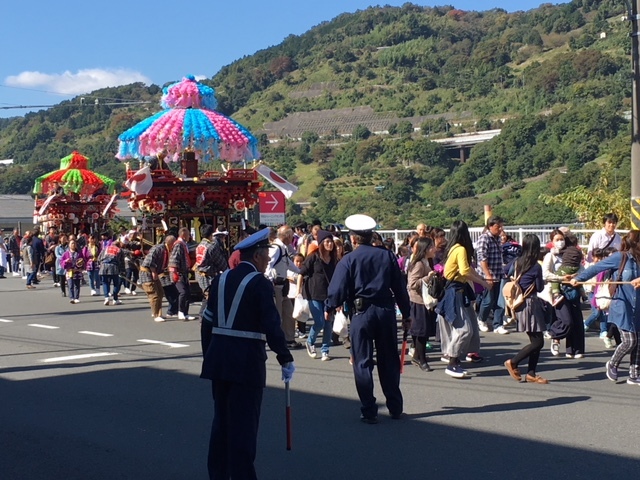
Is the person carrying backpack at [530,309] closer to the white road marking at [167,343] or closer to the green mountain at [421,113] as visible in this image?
the white road marking at [167,343]

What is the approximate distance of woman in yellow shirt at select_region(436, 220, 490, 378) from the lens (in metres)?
9.72

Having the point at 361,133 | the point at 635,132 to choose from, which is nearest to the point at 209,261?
the point at 635,132

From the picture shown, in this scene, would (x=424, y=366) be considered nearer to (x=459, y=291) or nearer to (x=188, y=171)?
(x=459, y=291)

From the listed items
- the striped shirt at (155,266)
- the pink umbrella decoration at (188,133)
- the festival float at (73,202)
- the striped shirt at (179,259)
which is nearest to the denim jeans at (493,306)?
the striped shirt at (179,259)

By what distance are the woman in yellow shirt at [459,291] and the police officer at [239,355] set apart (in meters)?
4.15

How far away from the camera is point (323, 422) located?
805cm

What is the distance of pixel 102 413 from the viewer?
850 cm

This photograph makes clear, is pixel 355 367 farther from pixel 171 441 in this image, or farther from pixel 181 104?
pixel 181 104

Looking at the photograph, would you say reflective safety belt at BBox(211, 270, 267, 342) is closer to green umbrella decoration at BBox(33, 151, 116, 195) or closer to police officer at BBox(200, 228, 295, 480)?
police officer at BBox(200, 228, 295, 480)

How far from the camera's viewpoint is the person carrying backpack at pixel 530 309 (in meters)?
9.56

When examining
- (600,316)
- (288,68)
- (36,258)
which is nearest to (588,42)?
(288,68)

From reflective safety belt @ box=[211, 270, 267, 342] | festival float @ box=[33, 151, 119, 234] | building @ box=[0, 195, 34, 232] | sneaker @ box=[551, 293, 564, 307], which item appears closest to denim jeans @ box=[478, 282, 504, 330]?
sneaker @ box=[551, 293, 564, 307]

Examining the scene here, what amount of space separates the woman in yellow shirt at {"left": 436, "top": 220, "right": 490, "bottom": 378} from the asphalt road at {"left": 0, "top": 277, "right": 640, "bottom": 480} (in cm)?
51

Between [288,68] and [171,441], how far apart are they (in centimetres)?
15890
